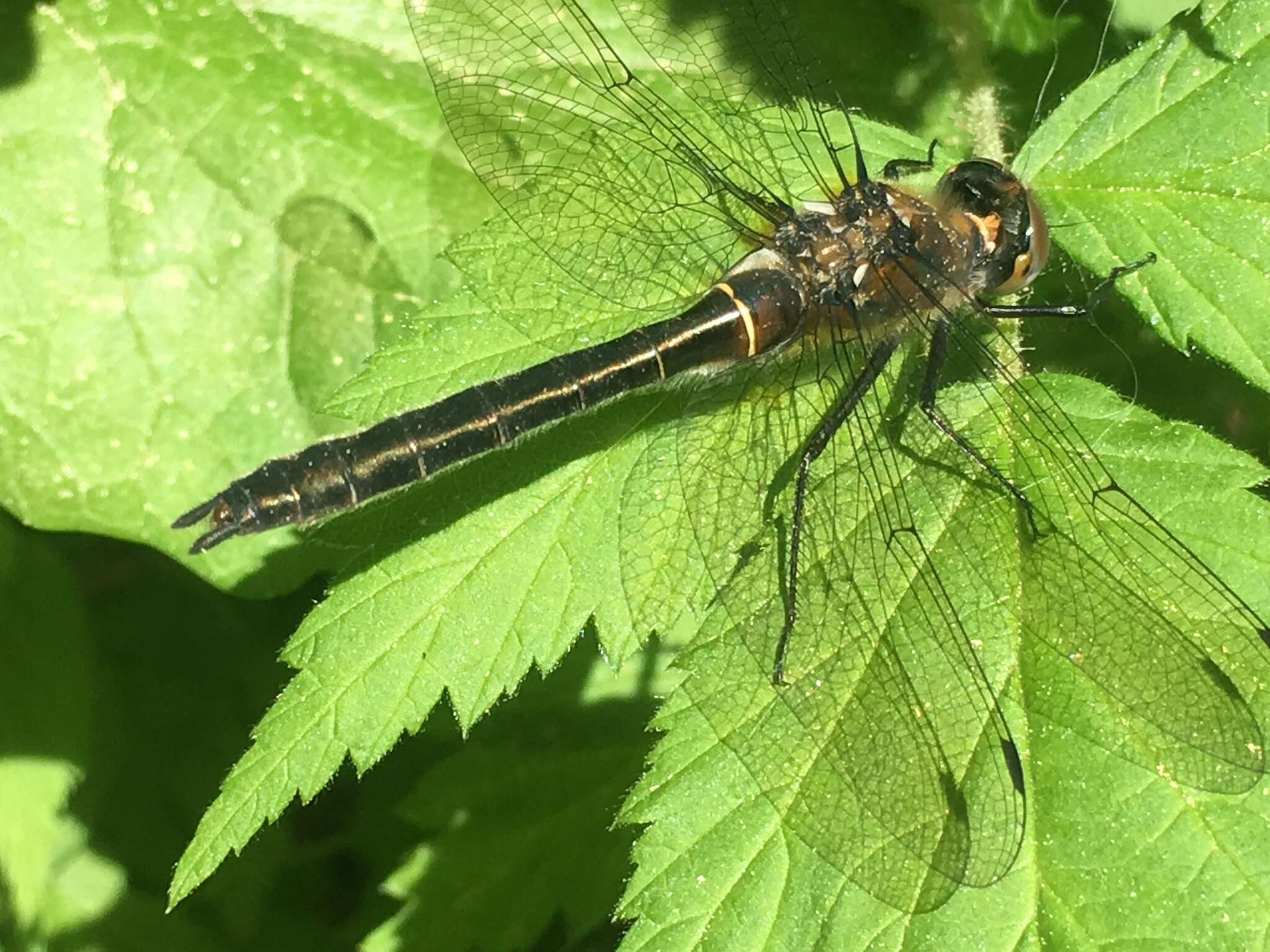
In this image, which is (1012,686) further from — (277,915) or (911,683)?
(277,915)

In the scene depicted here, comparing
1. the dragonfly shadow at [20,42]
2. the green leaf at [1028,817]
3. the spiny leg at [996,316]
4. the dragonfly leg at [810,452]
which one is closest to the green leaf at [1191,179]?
the spiny leg at [996,316]

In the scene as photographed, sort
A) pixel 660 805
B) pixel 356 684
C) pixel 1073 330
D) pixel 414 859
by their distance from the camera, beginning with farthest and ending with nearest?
pixel 414 859, pixel 1073 330, pixel 356 684, pixel 660 805

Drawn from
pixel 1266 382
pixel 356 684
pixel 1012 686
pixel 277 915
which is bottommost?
pixel 277 915

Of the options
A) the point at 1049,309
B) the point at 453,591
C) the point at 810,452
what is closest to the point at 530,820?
the point at 453,591

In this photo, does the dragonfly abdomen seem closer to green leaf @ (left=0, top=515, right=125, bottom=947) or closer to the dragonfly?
the dragonfly

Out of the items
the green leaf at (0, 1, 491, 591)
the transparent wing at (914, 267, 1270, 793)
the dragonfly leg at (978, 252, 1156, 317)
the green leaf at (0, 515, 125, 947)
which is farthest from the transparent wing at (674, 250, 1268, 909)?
the green leaf at (0, 515, 125, 947)

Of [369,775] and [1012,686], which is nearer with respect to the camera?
[1012,686]

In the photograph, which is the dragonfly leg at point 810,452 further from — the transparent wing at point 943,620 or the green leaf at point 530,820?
the green leaf at point 530,820

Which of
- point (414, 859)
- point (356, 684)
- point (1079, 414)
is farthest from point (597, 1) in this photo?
point (414, 859)
